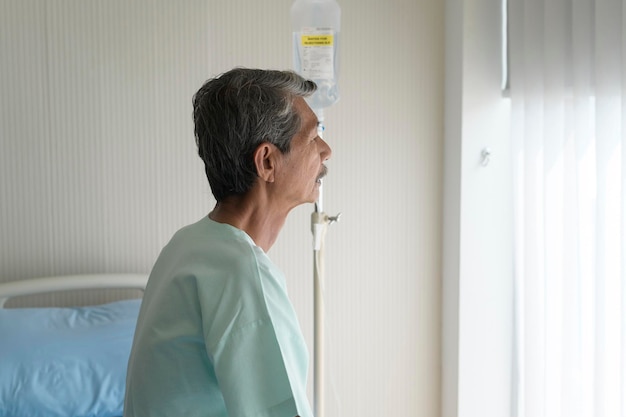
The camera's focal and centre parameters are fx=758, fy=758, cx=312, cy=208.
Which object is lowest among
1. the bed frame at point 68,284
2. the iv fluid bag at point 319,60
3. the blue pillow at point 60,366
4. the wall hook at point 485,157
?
the blue pillow at point 60,366

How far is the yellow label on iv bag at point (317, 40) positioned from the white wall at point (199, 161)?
0.59m

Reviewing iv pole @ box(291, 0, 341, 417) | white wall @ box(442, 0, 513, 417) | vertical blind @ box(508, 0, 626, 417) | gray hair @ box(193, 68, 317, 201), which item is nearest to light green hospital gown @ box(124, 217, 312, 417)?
gray hair @ box(193, 68, 317, 201)

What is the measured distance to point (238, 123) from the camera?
1.24 m

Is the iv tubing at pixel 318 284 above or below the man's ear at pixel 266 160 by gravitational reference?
below

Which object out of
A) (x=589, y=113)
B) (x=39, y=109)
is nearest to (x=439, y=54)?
(x=589, y=113)

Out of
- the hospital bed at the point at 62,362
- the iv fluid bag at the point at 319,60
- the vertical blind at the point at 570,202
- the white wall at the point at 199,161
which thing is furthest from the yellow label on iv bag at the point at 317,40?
the hospital bed at the point at 62,362

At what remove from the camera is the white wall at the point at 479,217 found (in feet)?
8.42

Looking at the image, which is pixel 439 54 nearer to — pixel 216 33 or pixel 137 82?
pixel 216 33

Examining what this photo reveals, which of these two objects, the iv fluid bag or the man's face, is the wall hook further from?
the man's face

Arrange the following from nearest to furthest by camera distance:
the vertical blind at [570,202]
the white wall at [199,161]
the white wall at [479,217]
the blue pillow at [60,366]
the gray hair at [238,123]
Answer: the gray hair at [238,123] → the blue pillow at [60,366] → the vertical blind at [570,202] → the white wall at [199,161] → the white wall at [479,217]

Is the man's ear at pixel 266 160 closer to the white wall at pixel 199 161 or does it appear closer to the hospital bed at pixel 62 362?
the hospital bed at pixel 62 362

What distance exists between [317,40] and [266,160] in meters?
0.81

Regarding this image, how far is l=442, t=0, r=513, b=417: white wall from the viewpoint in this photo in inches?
101

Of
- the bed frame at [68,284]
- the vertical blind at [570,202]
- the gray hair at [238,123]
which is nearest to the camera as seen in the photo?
the gray hair at [238,123]
